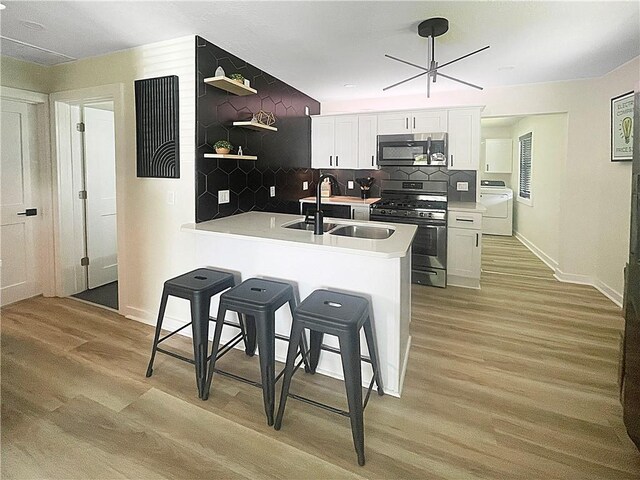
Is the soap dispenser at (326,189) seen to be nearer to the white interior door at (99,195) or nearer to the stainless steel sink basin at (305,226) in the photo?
the stainless steel sink basin at (305,226)

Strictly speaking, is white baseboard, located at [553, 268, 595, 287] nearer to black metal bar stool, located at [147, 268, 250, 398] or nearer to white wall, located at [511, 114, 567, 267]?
white wall, located at [511, 114, 567, 267]

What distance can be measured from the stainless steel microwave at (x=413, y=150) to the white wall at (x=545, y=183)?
145cm

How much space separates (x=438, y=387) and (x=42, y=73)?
445 cm

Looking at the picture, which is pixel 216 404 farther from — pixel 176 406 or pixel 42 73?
pixel 42 73

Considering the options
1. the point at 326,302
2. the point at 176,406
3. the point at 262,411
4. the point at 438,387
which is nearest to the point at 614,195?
the point at 438,387

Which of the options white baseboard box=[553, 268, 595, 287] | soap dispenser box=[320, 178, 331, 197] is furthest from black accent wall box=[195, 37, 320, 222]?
white baseboard box=[553, 268, 595, 287]

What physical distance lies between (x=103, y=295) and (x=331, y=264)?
2.88 metres

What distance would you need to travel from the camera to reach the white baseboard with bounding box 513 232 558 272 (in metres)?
5.02

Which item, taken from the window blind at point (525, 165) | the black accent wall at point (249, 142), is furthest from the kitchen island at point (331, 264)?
the window blind at point (525, 165)

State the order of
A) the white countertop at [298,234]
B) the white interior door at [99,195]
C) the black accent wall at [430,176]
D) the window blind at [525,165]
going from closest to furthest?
the white countertop at [298,234] < the white interior door at [99,195] < the black accent wall at [430,176] < the window blind at [525,165]

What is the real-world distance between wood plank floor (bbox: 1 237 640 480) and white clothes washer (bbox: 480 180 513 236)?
15.2 feet

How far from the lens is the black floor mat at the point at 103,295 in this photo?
366 centimetres

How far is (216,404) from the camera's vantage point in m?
2.11

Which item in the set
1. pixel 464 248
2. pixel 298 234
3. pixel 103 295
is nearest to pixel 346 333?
pixel 298 234
